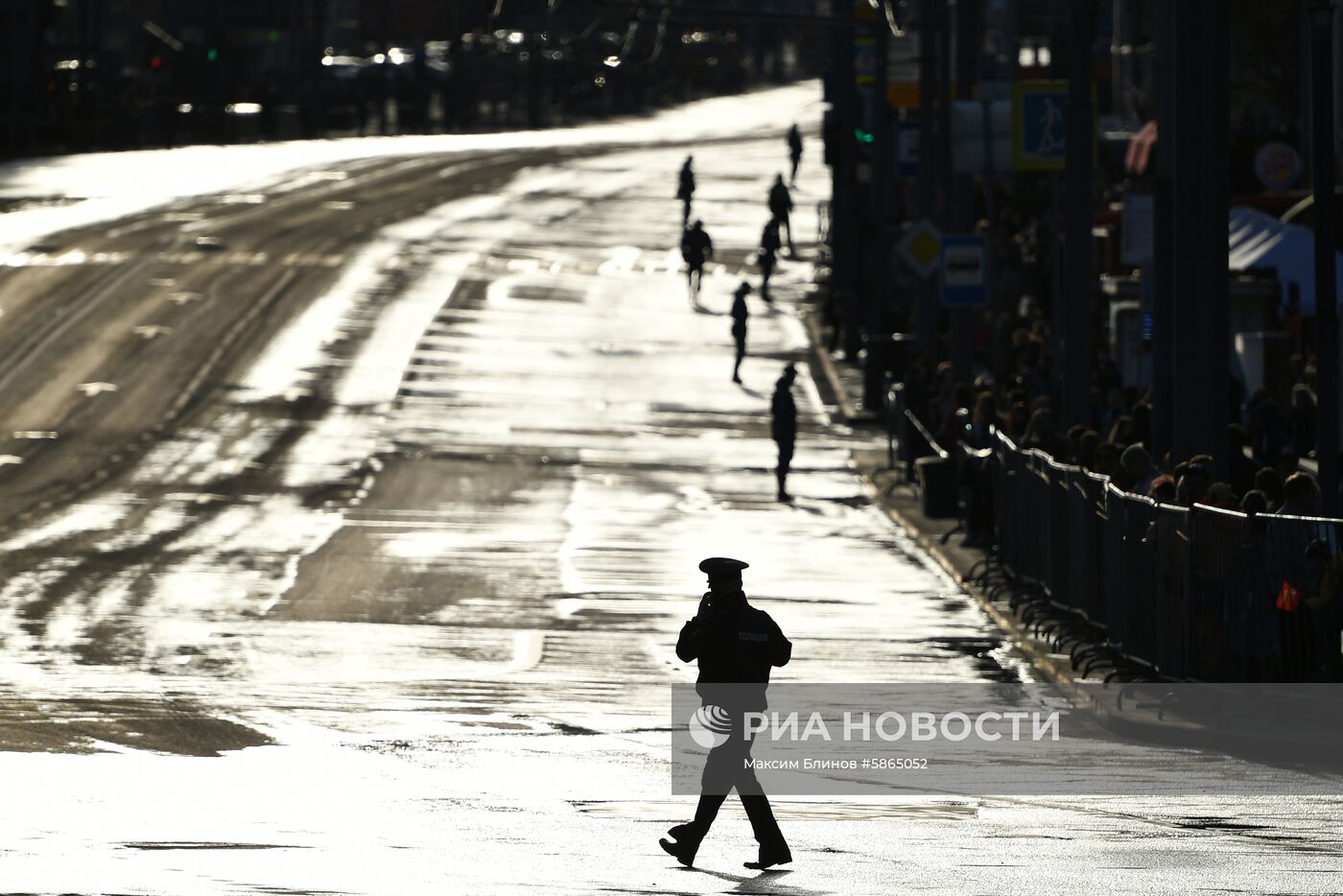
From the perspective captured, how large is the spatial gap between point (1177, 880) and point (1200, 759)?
4534 millimetres

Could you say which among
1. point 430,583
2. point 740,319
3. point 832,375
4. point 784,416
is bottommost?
point 832,375

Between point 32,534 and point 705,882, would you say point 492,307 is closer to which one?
point 32,534

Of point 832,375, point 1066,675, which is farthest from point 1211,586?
point 832,375

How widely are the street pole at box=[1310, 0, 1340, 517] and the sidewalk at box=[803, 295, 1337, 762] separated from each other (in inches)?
89.6

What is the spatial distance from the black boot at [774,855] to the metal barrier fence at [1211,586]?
208 inches

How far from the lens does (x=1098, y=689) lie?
18.1 meters

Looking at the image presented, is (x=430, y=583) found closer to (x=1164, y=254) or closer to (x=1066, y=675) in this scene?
(x=1164, y=254)

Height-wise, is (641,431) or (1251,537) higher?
(1251,537)

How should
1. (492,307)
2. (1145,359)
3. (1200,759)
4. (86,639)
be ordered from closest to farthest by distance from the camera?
(1200,759)
(86,639)
(1145,359)
(492,307)

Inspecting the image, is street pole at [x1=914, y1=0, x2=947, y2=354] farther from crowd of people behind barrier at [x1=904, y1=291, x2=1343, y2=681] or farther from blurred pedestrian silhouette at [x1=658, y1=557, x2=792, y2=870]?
blurred pedestrian silhouette at [x1=658, y1=557, x2=792, y2=870]

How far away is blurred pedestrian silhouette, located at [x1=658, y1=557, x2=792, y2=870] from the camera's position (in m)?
11.7

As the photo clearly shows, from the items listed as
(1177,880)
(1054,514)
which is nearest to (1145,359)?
(1054,514)

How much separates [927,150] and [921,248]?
9.91ft

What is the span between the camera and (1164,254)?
22.2 m
